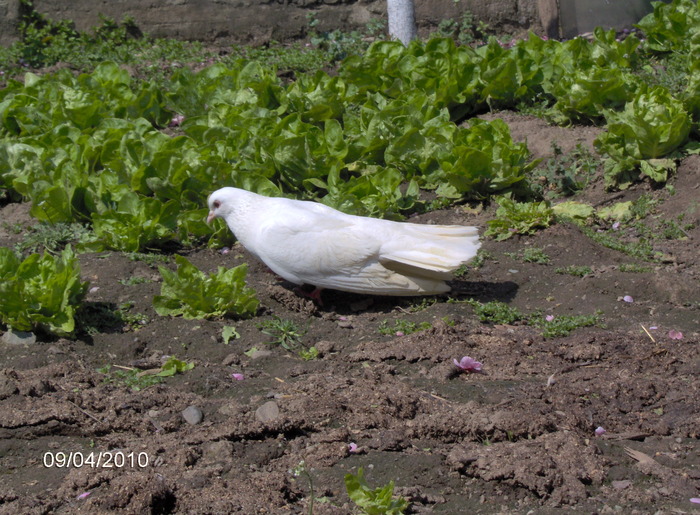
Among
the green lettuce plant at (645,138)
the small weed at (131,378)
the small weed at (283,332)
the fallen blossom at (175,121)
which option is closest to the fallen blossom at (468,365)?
the small weed at (283,332)

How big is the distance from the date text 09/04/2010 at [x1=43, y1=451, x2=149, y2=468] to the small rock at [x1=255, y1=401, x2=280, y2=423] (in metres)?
0.49

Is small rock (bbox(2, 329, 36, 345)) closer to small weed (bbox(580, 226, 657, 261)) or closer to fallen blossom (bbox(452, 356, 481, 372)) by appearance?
fallen blossom (bbox(452, 356, 481, 372))

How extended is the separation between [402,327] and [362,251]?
474 millimetres

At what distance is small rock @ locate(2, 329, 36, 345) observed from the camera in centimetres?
→ 400

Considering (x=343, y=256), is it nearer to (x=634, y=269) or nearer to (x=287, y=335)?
(x=287, y=335)

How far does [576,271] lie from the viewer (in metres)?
4.90

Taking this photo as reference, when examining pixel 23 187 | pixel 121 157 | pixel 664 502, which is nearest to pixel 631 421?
pixel 664 502

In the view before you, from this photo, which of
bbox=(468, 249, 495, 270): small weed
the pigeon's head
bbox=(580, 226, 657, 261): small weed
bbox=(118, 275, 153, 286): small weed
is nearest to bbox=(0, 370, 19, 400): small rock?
bbox=(118, 275, 153, 286): small weed

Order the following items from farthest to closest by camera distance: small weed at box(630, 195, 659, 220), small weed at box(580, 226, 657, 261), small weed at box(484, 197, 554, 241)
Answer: small weed at box(630, 195, 659, 220) → small weed at box(484, 197, 554, 241) → small weed at box(580, 226, 657, 261)

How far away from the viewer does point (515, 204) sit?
18.3 ft

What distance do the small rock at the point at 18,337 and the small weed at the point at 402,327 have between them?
1.77m

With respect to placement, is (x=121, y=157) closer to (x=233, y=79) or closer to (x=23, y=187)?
(x=23, y=187)

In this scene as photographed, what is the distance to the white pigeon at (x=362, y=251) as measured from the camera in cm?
445

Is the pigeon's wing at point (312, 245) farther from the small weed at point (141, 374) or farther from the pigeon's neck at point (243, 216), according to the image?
the small weed at point (141, 374)
